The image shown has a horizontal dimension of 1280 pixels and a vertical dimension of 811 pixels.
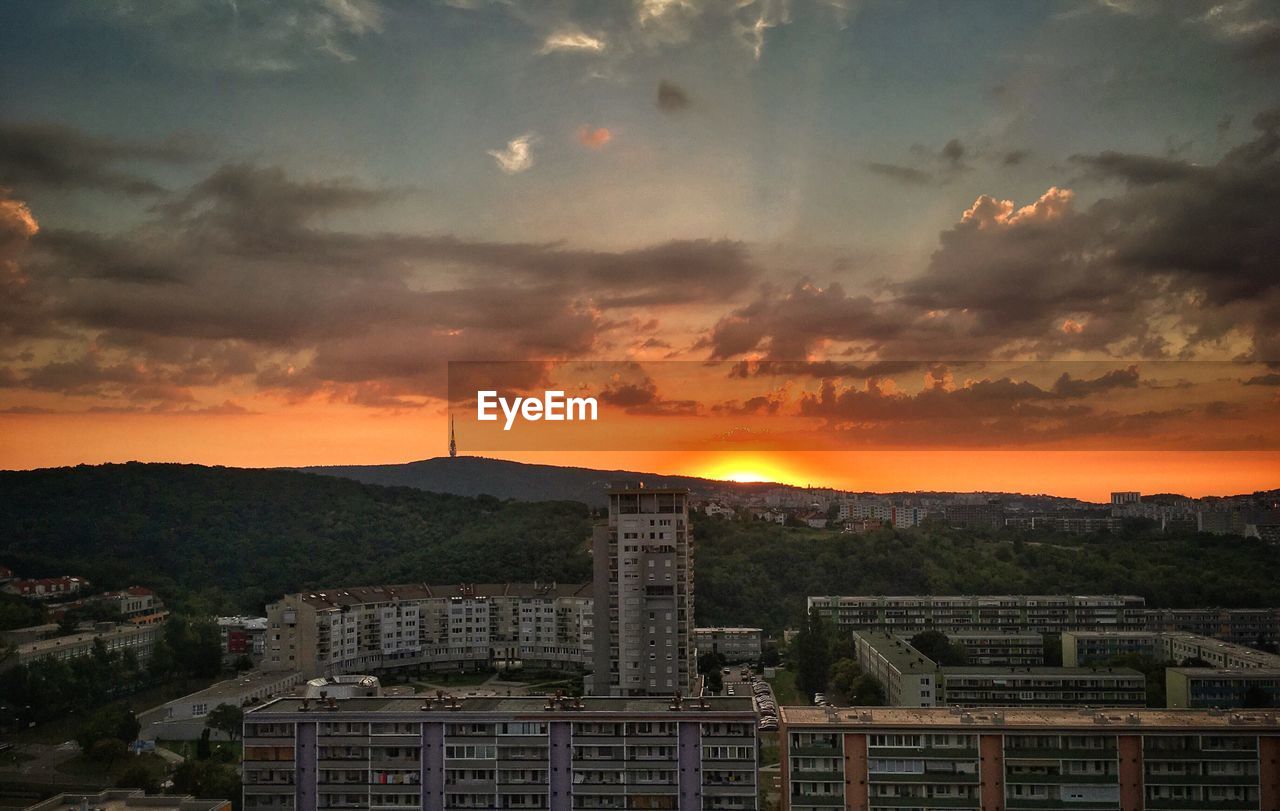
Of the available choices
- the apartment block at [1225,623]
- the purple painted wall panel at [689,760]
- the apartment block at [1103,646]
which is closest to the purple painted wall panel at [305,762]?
the purple painted wall panel at [689,760]

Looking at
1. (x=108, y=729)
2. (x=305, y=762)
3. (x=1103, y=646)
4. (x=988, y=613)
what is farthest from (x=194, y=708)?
(x=988, y=613)

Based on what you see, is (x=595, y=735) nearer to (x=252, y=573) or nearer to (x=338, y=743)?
(x=338, y=743)

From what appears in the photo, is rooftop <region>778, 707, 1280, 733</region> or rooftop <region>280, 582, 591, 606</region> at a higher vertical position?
rooftop <region>778, 707, 1280, 733</region>

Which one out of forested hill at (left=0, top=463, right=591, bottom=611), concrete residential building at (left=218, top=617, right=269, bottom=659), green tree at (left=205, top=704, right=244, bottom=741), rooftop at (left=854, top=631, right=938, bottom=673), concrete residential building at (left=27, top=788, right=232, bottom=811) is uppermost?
forested hill at (left=0, top=463, right=591, bottom=611)

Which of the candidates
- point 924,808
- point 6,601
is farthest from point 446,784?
point 6,601

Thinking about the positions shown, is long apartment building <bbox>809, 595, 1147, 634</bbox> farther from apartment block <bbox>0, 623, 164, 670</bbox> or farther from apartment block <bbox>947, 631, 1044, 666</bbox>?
apartment block <bbox>0, 623, 164, 670</bbox>

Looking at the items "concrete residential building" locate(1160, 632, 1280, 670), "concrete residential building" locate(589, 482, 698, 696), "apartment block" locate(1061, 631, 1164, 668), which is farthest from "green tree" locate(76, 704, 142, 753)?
"concrete residential building" locate(1160, 632, 1280, 670)

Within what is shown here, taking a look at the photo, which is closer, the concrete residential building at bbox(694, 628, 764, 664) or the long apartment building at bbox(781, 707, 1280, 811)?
the long apartment building at bbox(781, 707, 1280, 811)
